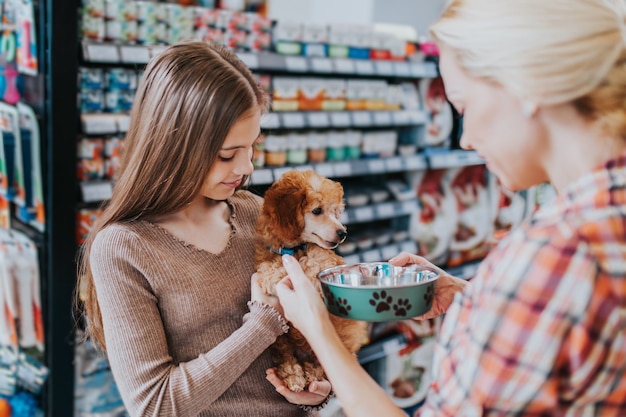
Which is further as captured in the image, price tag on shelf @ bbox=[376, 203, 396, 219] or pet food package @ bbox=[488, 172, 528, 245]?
pet food package @ bbox=[488, 172, 528, 245]

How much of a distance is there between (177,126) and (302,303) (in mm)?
488

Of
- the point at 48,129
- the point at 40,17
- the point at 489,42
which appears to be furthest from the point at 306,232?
the point at 40,17

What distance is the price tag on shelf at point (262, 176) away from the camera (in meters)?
3.00

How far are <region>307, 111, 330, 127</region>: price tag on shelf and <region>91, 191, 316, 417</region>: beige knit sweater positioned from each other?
6.10 feet

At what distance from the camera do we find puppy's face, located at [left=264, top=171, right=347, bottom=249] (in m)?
1.54

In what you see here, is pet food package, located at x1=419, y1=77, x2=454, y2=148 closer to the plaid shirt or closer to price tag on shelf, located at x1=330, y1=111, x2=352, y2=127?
price tag on shelf, located at x1=330, y1=111, x2=352, y2=127

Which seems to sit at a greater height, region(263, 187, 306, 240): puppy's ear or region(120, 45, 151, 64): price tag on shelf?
region(120, 45, 151, 64): price tag on shelf

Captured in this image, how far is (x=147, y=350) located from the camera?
4.19ft

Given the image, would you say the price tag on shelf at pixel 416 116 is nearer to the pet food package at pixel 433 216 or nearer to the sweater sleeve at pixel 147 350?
the pet food package at pixel 433 216

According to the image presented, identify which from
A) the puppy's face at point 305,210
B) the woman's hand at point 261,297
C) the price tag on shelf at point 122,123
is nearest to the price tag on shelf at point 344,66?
the price tag on shelf at point 122,123

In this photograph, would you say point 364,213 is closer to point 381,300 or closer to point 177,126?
point 177,126

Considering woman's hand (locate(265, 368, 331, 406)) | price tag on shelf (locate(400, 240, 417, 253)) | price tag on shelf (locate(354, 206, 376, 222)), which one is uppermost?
woman's hand (locate(265, 368, 331, 406))

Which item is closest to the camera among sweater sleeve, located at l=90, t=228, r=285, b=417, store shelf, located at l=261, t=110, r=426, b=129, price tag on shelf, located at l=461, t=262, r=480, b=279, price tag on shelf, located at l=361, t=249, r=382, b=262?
sweater sleeve, located at l=90, t=228, r=285, b=417

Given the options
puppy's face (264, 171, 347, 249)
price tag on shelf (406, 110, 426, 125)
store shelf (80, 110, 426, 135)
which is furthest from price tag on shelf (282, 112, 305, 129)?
puppy's face (264, 171, 347, 249)
